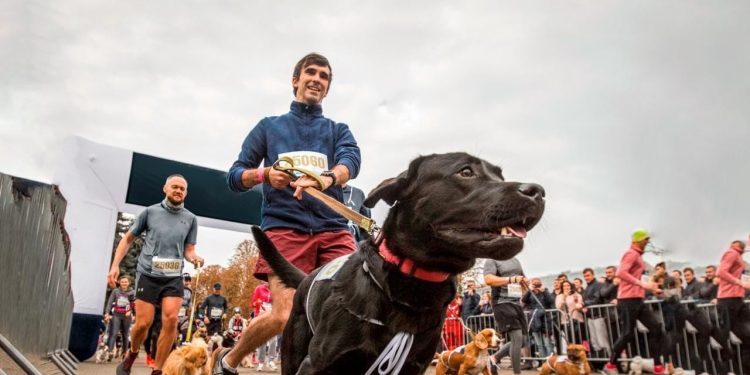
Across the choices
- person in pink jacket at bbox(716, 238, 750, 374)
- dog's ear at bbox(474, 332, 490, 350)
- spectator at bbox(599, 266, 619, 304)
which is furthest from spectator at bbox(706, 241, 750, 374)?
dog's ear at bbox(474, 332, 490, 350)

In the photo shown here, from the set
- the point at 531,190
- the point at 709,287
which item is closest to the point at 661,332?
the point at 709,287

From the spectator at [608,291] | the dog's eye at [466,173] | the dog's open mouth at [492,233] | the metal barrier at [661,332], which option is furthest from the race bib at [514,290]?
the dog's open mouth at [492,233]

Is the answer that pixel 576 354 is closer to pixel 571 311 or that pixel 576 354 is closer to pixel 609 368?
pixel 609 368

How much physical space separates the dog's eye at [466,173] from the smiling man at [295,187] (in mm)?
1053

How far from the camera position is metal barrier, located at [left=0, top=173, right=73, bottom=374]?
359cm

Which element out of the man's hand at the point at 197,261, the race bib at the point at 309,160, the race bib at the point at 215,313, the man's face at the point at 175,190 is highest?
the man's face at the point at 175,190

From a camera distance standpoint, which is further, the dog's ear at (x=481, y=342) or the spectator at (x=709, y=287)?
the spectator at (x=709, y=287)

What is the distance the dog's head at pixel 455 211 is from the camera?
214 cm

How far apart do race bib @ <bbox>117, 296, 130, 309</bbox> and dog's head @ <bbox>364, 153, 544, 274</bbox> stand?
11.7m

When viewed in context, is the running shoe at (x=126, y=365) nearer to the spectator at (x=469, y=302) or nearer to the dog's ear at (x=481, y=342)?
the dog's ear at (x=481, y=342)

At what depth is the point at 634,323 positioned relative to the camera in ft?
27.7

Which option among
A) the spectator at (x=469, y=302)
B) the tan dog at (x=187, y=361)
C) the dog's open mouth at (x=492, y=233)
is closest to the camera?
the dog's open mouth at (x=492, y=233)

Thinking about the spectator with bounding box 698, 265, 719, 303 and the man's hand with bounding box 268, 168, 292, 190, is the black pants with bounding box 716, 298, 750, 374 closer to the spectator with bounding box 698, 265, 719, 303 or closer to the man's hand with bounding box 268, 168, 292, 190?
the spectator with bounding box 698, 265, 719, 303

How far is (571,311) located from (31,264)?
9437 millimetres
